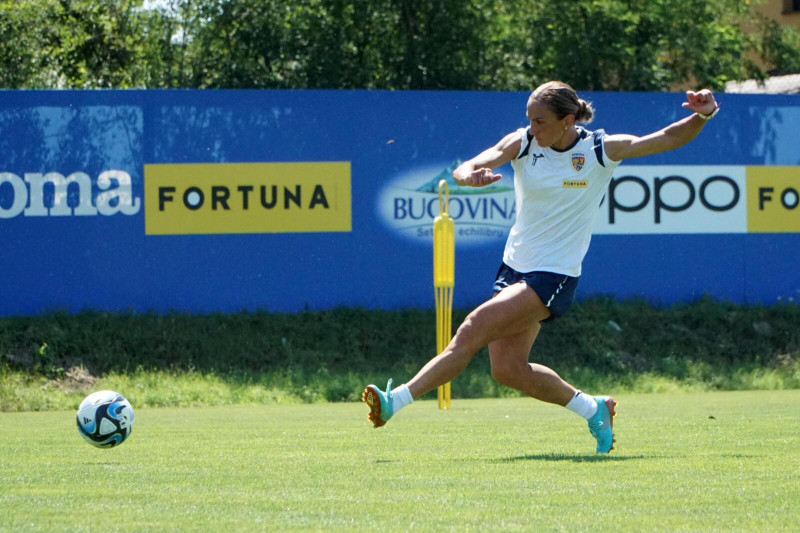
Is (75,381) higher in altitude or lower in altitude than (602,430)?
lower

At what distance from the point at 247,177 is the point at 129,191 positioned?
1.71m

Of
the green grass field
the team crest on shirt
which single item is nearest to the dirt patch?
the green grass field

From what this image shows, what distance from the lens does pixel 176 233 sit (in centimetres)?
1800

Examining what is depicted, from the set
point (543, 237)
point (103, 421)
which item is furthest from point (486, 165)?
point (103, 421)

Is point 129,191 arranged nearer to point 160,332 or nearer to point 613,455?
point 160,332

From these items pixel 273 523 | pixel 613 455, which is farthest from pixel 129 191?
pixel 273 523

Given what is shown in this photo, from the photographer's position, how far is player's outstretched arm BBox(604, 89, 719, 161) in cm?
713

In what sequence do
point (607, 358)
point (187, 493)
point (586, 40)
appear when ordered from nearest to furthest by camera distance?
point (187, 493), point (607, 358), point (586, 40)

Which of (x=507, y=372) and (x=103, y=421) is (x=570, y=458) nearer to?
(x=507, y=372)

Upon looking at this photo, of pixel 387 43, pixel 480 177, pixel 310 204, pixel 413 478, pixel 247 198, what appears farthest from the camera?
pixel 387 43

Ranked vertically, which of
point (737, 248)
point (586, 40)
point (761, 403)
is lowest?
point (761, 403)

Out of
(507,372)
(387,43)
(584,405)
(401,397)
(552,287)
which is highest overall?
(387,43)

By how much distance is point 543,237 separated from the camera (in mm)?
7484

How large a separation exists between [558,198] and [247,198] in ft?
36.8
